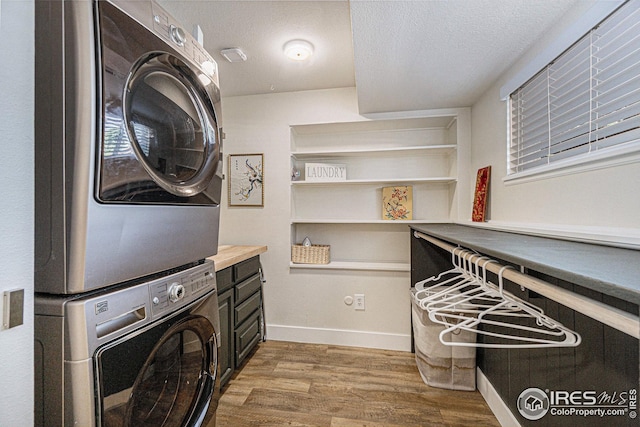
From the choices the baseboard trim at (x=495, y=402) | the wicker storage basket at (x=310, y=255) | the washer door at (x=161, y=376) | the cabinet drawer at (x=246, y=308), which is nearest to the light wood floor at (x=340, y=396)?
the baseboard trim at (x=495, y=402)

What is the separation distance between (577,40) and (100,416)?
6.89 ft

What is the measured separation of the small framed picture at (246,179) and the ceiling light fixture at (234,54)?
2.78 feet

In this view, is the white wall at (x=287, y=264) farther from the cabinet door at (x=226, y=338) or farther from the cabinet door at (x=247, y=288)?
the cabinet door at (x=226, y=338)

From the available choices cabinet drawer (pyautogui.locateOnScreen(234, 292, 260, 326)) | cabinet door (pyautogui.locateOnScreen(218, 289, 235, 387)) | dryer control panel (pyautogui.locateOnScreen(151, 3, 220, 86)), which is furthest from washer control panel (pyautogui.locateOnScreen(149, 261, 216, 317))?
cabinet drawer (pyautogui.locateOnScreen(234, 292, 260, 326))

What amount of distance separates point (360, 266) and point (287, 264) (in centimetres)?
69

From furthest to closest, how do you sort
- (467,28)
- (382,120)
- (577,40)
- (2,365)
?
(382,120) → (467,28) → (577,40) → (2,365)

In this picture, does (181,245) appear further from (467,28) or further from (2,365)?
(467,28)

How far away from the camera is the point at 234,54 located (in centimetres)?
196

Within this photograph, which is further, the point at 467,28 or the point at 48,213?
the point at 467,28

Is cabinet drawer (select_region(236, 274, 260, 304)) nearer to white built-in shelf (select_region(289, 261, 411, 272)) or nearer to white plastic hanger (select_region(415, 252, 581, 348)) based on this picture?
white built-in shelf (select_region(289, 261, 411, 272))

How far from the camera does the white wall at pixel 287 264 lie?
2.51 metres

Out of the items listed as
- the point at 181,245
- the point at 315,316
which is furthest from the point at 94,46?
the point at 315,316

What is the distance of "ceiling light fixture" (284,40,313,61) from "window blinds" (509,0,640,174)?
136 centimetres

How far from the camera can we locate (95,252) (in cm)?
69
